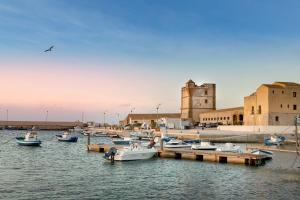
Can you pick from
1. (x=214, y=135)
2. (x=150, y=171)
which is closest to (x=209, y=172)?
(x=150, y=171)

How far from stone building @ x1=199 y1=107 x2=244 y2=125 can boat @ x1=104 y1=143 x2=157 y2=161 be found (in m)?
60.0

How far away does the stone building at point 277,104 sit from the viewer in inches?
3374

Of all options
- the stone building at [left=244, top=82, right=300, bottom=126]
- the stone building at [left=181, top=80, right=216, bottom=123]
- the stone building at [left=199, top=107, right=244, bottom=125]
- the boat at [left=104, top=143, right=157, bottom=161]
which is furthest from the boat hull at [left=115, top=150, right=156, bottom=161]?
the stone building at [left=181, top=80, right=216, bottom=123]

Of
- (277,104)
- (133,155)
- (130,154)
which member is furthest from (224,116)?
(130,154)

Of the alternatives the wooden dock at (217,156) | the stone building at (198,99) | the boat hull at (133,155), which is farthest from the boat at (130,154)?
the stone building at (198,99)

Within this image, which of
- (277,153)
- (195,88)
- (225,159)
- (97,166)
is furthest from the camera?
(195,88)

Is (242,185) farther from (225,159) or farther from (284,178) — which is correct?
(225,159)

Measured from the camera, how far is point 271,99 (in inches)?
3371

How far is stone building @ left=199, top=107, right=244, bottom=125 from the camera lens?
109 meters

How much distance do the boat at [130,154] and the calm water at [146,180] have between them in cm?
127

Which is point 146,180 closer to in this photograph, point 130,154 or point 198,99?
point 130,154

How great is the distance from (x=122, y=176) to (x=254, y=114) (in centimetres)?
6040

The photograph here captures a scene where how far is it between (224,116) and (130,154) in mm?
72999

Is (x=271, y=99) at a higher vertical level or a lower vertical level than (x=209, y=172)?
higher
